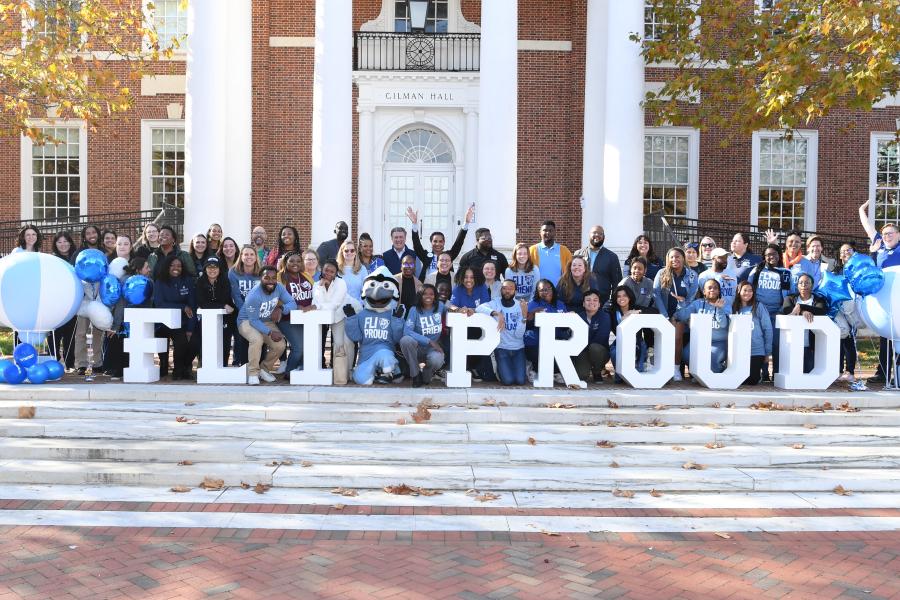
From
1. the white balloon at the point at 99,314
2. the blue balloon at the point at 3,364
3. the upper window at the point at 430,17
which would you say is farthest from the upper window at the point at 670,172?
the blue balloon at the point at 3,364

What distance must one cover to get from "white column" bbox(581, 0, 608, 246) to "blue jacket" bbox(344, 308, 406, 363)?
8996mm

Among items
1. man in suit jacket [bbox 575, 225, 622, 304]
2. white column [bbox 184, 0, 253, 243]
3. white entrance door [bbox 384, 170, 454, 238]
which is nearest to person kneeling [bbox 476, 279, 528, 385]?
man in suit jacket [bbox 575, 225, 622, 304]

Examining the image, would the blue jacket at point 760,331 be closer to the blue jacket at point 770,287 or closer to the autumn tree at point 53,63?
the blue jacket at point 770,287

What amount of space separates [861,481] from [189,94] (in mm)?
13675

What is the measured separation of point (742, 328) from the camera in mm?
10320

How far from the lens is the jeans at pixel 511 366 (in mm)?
10469

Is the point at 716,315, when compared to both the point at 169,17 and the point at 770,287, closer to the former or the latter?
the point at 770,287

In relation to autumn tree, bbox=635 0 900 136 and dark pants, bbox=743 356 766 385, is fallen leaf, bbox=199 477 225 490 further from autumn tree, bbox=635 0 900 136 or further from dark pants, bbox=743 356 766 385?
autumn tree, bbox=635 0 900 136

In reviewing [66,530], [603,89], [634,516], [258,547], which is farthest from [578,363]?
[603,89]

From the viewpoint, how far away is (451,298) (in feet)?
35.2

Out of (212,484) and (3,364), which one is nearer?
(212,484)

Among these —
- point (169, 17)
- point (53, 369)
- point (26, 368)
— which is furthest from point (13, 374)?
point (169, 17)

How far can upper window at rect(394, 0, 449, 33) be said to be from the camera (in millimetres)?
20719

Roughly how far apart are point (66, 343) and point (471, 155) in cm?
1125
